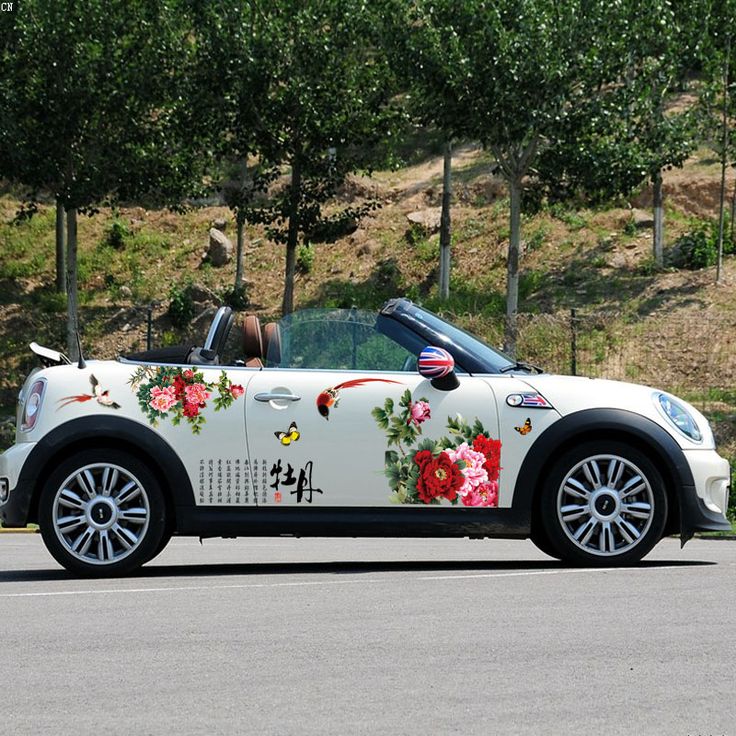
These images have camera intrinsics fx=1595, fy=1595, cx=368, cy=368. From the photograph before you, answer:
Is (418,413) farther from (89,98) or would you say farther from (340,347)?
(89,98)

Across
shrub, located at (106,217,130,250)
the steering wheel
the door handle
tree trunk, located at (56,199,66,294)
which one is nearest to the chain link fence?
tree trunk, located at (56,199,66,294)

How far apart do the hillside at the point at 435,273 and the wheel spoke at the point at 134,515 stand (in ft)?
70.1

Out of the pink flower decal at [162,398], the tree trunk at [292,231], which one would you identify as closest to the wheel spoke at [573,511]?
the pink flower decal at [162,398]

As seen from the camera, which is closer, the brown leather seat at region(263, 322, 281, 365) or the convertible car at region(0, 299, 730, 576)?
the convertible car at region(0, 299, 730, 576)

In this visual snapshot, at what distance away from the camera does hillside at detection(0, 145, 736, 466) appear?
32.9 meters

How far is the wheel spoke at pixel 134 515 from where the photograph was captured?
977cm

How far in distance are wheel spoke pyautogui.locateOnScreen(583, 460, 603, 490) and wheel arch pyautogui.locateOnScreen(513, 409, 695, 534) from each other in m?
0.17

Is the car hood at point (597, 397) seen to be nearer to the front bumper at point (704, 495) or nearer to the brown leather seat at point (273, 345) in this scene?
the front bumper at point (704, 495)

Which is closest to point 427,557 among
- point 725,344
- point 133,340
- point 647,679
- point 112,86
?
point 647,679

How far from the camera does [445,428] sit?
9852mm

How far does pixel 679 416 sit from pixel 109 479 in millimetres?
3582

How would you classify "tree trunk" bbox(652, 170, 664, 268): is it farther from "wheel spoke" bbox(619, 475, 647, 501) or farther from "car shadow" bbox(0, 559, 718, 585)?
"wheel spoke" bbox(619, 475, 647, 501)

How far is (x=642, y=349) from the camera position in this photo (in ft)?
108

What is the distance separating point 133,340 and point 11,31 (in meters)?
8.45
